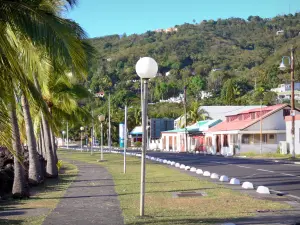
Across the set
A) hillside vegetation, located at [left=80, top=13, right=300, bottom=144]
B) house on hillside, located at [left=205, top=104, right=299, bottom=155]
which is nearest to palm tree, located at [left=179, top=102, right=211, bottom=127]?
hillside vegetation, located at [left=80, top=13, right=300, bottom=144]

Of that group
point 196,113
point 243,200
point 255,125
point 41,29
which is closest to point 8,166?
point 243,200

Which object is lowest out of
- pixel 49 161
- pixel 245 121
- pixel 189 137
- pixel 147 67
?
pixel 49 161

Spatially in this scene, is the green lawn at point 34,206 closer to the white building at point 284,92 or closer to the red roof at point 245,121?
the red roof at point 245,121

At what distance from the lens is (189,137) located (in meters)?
70.2

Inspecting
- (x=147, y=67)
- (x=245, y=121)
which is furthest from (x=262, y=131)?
(x=147, y=67)

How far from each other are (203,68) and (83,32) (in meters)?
149

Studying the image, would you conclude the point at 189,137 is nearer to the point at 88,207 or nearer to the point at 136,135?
the point at 136,135

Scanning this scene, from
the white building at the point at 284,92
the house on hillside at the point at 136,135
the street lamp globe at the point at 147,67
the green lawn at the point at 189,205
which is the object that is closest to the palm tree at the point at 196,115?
the house on hillside at the point at 136,135

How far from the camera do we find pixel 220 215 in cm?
1071

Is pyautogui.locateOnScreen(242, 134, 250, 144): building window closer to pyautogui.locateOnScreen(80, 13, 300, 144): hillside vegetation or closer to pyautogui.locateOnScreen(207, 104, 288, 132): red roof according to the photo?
pyautogui.locateOnScreen(207, 104, 288, 132): red roof

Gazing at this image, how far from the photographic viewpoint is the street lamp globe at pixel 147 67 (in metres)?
11.0

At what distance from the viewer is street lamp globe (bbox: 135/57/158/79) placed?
433 inches

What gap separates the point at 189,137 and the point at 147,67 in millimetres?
59580

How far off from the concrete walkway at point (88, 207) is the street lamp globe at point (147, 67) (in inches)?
122
